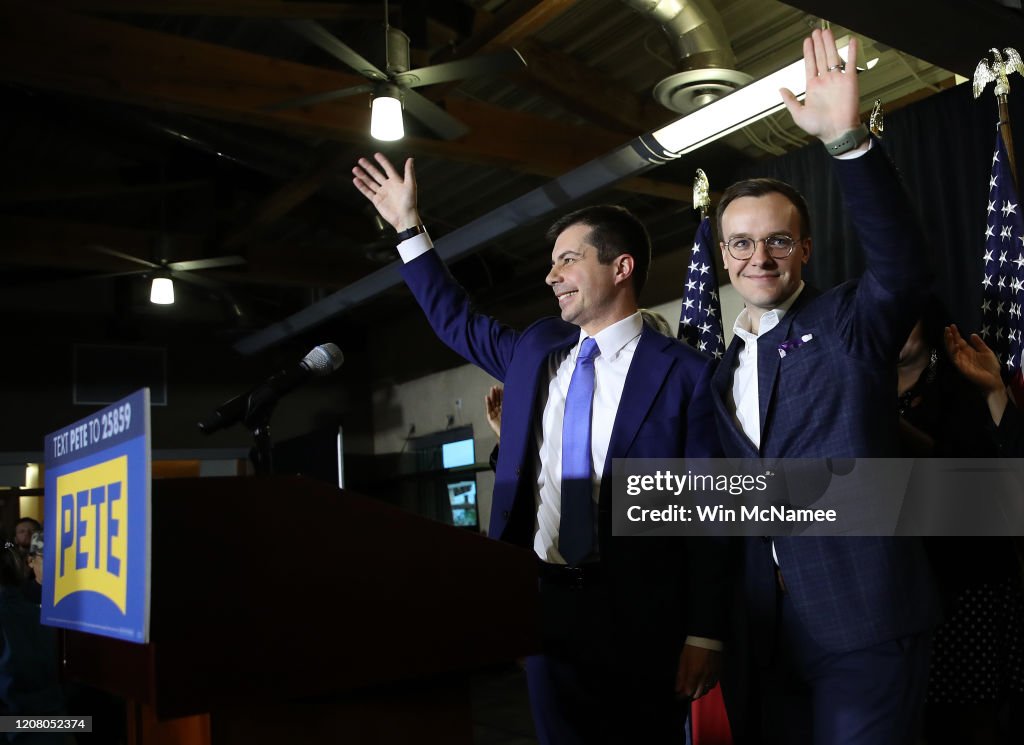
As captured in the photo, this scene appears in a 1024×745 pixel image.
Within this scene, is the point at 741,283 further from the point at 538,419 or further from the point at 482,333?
the point at 482,333

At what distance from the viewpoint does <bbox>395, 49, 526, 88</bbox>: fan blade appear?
3.88 m

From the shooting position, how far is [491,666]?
3.76ft

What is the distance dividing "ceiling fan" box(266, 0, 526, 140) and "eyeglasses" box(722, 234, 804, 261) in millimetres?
2450

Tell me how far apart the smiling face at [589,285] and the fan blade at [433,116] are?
260 centimetres

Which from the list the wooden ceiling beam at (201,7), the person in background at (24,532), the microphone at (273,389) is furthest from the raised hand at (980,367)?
the person in background at (24,532)

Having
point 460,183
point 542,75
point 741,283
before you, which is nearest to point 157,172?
point 460,183

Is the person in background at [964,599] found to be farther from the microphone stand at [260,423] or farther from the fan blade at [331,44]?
the fan blade at [331,44]

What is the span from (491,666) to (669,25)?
375cm

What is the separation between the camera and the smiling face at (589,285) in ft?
6.06

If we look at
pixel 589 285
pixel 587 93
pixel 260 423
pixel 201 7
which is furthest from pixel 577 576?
pixel 587 93

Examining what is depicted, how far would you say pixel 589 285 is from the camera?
72.8 inches

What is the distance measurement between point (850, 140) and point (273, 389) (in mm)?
1260

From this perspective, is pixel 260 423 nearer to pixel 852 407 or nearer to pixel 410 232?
pixel 410 232

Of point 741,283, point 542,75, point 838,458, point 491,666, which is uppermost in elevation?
point 542,75
